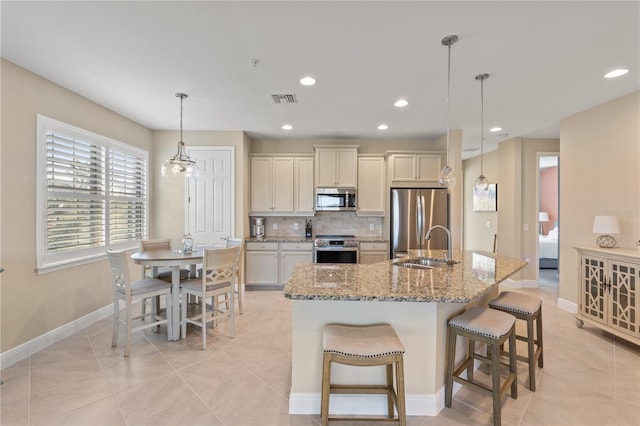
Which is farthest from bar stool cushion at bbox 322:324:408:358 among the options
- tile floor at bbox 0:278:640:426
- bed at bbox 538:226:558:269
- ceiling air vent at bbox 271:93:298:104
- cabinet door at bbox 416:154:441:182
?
bed at bbox 538:226:558:269

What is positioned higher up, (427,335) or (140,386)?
(427,335)

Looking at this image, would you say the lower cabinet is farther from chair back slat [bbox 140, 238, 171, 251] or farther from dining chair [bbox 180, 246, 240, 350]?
dining chair [bbox 180, 246, 240, 350]

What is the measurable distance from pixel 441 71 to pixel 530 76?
0.90 metres

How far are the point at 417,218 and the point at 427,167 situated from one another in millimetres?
922

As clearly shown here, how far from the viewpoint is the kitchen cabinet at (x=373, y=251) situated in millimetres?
4883

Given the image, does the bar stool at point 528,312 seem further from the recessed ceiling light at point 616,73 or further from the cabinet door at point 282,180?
the cabinet door at point 282,180

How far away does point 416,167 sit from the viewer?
5.00m

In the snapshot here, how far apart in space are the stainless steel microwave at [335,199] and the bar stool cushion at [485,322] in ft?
10.5

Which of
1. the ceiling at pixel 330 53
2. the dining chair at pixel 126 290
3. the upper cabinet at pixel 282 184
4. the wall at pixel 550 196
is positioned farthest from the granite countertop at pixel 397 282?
the wall at pixel 550 196

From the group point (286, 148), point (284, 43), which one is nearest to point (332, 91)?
point (284, 43)

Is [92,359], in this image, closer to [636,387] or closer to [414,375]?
[414,375]

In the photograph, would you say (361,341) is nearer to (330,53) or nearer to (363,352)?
(363,352)

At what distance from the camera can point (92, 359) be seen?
2.67 metres

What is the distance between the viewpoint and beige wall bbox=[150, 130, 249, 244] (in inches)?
188
